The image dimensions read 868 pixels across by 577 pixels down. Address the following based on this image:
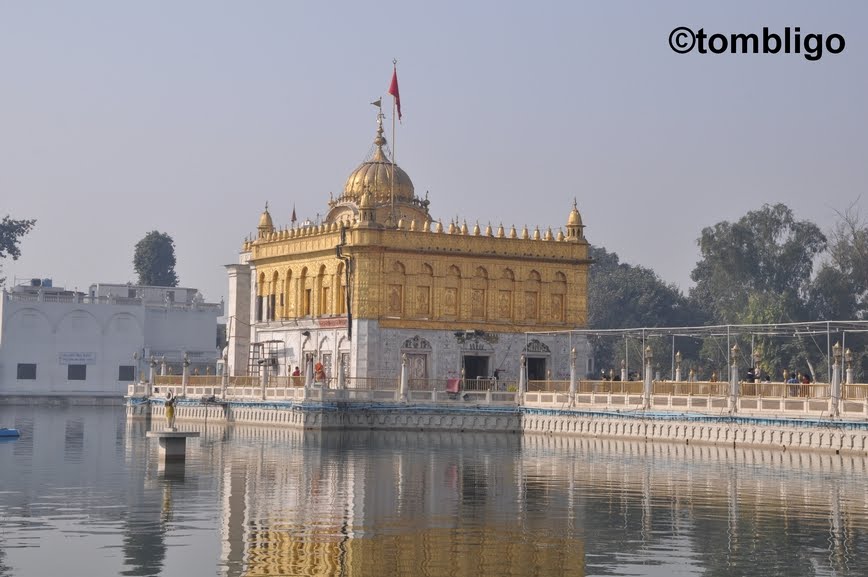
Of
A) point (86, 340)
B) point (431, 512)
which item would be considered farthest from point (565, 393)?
point (86, 340)

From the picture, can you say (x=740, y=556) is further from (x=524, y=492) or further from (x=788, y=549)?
(x=524, y=492)

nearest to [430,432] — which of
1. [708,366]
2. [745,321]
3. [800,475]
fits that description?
[800,475]

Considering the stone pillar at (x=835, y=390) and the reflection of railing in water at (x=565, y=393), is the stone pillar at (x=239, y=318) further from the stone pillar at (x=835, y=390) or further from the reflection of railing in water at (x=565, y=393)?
the stone pillar at (x=835, y=390)

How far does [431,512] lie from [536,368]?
36.3 metres

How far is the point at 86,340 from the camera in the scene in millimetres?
94375

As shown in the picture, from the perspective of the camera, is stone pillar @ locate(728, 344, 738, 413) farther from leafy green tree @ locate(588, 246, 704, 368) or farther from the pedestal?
leafy green tree @ locate(588, 246, 704, 368)

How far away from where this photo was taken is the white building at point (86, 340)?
92.2 m

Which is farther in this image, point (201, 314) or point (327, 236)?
point (201, 314)

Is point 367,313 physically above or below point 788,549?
above

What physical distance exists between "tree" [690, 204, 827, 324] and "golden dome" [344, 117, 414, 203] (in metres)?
39.2

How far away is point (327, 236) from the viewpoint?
210ft

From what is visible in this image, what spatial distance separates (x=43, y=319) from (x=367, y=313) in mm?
38346

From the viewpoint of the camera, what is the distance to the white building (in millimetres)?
92250

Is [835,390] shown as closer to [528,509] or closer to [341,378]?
[528,509]
